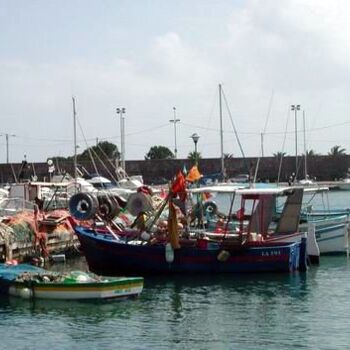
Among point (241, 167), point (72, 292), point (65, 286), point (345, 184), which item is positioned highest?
point (241, 167)

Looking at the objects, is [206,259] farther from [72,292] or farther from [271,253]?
[72,292]

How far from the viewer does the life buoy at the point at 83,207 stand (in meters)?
35.4

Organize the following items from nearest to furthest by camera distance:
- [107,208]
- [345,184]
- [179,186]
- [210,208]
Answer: [179,186] < [107,208] < [210,208] < [345,184]

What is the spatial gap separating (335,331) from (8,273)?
9.47 metres

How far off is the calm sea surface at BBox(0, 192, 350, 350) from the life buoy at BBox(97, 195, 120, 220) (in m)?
8.35

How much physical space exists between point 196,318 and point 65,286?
12.1 ft

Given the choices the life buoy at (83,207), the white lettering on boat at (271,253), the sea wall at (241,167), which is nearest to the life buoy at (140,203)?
the life buoy at (83,207)

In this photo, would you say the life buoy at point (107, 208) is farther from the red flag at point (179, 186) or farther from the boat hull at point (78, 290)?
the boat hull at point (78, 290)

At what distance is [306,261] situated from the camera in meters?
30.4

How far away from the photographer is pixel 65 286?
23109 mm

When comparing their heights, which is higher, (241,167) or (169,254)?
(241,167)

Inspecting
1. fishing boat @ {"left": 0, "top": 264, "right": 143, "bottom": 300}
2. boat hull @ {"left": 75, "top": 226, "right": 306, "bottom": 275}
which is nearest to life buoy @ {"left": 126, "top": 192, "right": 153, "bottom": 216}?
boat hull @ {"left": 75, "top": 226, "right": 306, "bottom": 275}

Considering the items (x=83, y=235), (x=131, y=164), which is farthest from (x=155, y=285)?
(x=131, y=164)

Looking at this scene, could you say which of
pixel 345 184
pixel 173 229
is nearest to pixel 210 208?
pixel 173 229
